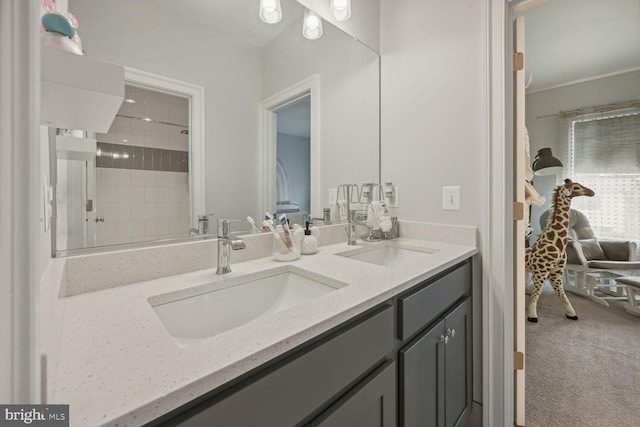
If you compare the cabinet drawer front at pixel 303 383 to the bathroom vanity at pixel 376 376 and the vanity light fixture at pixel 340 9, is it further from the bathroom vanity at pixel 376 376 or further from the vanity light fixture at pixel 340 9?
the vanity light fixture at pixel 340 9

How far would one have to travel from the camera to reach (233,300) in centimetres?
90

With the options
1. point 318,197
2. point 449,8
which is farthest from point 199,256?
point 449,8

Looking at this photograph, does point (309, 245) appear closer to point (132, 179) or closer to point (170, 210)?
point (170, 210)

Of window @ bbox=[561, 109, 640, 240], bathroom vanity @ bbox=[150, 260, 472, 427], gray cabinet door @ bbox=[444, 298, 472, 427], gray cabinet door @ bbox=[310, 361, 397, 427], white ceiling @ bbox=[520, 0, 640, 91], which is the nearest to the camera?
bathroom vanity @ bbox=[150, 260, 472, 427]

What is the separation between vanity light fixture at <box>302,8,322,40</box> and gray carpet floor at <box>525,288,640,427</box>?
2.23m

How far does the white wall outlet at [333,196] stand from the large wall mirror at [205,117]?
35mm

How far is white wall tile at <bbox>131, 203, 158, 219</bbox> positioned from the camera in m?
0.89

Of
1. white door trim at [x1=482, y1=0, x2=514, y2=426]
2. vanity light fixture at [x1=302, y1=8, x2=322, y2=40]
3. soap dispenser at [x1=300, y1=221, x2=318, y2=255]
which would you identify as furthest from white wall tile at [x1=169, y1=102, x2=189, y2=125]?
white door trim at [x1=482, y1=0, x2=514, y2=426]

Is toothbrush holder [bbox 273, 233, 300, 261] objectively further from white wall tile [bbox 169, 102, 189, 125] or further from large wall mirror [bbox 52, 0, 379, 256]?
white wall tile [bbox 169, 102, 189, 125]

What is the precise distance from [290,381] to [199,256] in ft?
1.97

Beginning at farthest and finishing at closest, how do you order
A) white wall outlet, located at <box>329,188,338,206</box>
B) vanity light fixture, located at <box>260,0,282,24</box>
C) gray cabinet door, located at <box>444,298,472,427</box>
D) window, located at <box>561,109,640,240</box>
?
window, located at <box>561,109,640,240</box>
white wall outlet, located at <box>329,188,338,206</box>
vanity light fixture, located at <box>260,0,282,24</box>
gray cabinet door, located at <box>444,298,472,427</box>

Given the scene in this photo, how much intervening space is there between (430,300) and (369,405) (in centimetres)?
42

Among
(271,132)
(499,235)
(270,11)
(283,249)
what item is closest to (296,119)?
(271,132)

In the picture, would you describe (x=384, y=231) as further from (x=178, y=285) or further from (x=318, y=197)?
(x=178, y=285)
